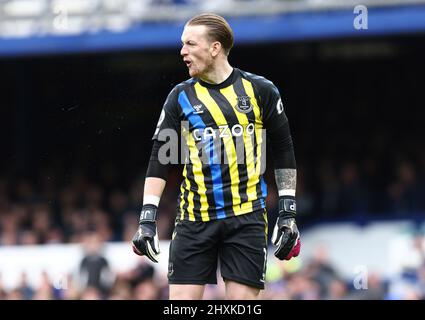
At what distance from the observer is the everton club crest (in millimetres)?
5969

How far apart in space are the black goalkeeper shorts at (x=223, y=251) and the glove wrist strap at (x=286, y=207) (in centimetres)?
20

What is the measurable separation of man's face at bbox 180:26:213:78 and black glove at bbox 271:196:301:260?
0.90 m

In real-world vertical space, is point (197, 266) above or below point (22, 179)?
below

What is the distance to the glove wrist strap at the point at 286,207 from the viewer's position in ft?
20.1

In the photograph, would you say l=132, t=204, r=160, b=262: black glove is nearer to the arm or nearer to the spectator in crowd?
the arm

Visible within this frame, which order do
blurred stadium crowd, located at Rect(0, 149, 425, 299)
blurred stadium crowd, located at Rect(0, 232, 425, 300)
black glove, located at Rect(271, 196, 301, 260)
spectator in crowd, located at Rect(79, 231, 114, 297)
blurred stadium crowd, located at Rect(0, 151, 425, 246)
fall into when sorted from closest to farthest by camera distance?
1. black glove, located at Rect(271, 196, 301, 260)
2. blurred stadium crowd, located at Rect(0, 232, 425, 300)
3. blurred stadium crowd, located at Rect(0, 149, 425, 299)
4. spectator in crowd, located at Rect(79, 231, 114, 297)
5. blurred stadium crowd, located at Rect(0, 151, 425, 246)

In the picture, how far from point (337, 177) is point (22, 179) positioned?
14.5ft

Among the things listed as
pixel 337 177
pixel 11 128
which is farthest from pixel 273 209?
pixel 11 128

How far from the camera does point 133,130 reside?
1451cm

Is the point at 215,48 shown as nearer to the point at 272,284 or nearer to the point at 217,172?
the point at 217,172

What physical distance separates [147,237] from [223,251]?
1.39 ft

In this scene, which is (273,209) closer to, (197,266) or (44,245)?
(44,245)

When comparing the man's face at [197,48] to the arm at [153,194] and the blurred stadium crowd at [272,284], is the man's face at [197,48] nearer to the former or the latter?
the arm at [153,194]

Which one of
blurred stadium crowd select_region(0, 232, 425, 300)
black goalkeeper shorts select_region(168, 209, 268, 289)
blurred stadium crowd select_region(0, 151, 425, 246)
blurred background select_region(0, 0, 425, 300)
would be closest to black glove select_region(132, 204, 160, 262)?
black goalkeeper shorts select_region(168, 209, 268, 289)
